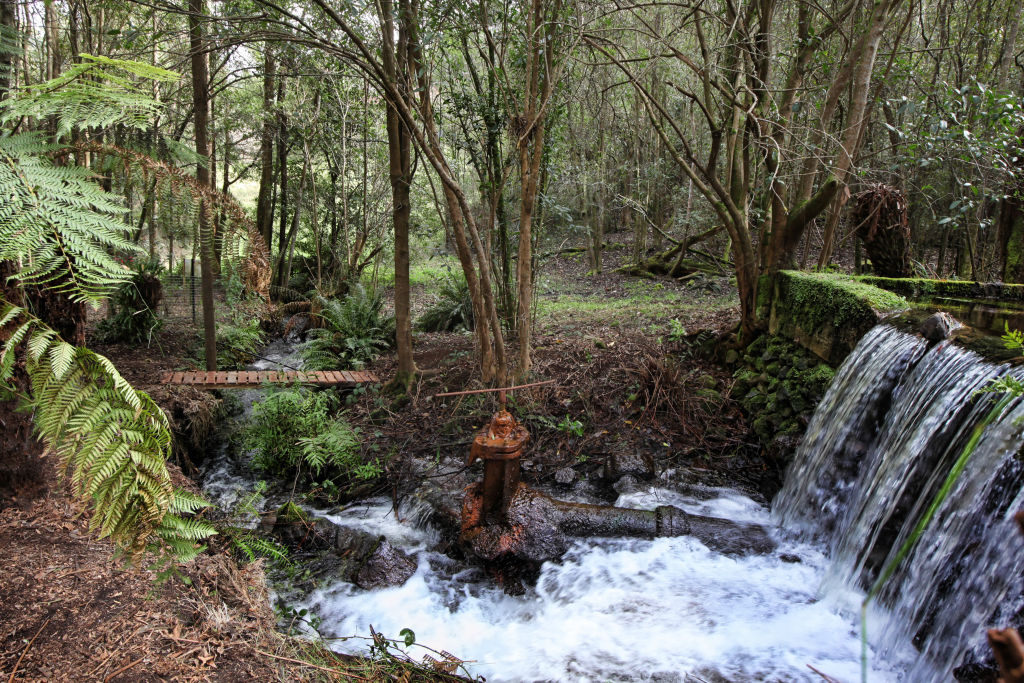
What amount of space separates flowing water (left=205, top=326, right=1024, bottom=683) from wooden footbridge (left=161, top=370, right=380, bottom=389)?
2.55 metres

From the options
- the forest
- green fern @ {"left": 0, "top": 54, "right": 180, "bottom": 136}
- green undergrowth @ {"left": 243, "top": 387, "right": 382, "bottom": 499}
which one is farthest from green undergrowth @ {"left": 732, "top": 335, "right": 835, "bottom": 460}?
green fern @ {"left": 0, "top": 54, "right": 180, "bottom": 136}

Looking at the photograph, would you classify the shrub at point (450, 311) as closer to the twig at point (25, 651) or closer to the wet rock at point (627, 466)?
the wet rock at point (627, 466)

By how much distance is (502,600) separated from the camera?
395cm

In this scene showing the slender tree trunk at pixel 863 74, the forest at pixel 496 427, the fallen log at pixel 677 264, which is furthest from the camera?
the fallen log at pixel 677 264

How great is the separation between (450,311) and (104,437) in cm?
841

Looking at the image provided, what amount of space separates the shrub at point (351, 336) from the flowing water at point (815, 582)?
4.29 m

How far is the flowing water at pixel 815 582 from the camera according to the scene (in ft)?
9.43

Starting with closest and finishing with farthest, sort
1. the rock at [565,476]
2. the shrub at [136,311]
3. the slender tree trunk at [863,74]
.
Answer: the rock at [565,476] → the slender tree trunk at [863,74] → the shrub at [136,311]

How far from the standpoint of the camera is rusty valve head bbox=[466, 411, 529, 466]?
3.82 meters

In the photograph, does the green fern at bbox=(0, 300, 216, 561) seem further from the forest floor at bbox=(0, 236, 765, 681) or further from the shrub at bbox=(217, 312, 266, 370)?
the shrub at bbox=(217, 312, 266, 370)

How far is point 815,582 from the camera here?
3.93 m

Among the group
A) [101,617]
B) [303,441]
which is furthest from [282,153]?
[101,617]

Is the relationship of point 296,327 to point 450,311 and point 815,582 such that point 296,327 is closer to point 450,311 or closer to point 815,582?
point 450,311

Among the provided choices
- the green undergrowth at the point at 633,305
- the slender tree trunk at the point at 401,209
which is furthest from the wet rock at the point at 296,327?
the slender tree trunk at the point at 401,209
